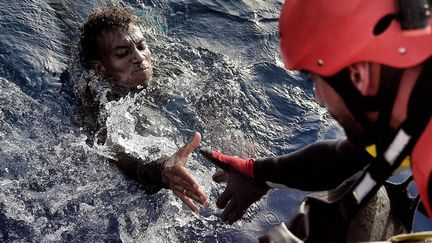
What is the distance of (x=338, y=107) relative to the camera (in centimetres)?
217

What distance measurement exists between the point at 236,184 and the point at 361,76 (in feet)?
4.63

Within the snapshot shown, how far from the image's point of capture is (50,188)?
4223 mm

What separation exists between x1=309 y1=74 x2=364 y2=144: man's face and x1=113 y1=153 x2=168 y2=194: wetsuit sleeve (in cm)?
176

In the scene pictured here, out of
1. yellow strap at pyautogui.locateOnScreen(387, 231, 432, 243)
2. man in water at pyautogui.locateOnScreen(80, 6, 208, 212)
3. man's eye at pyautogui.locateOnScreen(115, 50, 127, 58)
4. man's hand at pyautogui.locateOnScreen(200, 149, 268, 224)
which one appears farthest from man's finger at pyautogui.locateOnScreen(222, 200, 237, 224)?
man's eye at pyautogui.locateOnScreen(115, 50, 127, 58)

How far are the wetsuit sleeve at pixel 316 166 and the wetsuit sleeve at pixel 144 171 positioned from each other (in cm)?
88

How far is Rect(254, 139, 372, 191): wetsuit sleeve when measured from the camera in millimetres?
2961

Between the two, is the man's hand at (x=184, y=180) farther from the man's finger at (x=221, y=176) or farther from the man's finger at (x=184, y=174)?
the man's finger at (x=221, y=176)

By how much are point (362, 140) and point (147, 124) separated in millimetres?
2756

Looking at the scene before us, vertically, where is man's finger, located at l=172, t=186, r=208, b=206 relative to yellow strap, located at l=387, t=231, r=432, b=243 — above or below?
below

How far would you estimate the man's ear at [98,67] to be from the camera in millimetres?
4945

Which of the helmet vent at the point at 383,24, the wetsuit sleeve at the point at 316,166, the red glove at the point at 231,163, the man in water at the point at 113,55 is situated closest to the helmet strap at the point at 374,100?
the helmet vent at the point at 383,24

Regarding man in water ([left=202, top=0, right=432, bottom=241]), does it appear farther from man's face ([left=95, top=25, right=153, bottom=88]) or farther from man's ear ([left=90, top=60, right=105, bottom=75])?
man's ear ([left=90, top=60, right=105, bottom=75])

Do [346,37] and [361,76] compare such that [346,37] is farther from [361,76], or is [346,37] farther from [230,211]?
[230,211]

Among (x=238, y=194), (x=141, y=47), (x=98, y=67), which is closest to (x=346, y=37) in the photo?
(x=238, y=194)
